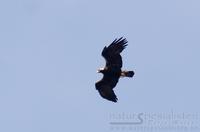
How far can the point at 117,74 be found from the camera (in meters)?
29.6

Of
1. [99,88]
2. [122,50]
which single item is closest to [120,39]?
[122,50]

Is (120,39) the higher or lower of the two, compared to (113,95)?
higher

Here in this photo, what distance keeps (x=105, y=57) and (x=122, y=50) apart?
3.41ft

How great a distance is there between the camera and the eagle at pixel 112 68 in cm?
2939

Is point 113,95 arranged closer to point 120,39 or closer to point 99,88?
point 99,88

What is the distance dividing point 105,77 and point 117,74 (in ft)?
2.81

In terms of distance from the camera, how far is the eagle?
29.4 meters

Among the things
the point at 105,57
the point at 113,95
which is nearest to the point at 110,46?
the point at 105,57

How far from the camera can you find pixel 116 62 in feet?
96.6

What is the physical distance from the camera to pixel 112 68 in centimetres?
2964

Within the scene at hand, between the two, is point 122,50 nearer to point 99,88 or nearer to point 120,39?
point 120,39

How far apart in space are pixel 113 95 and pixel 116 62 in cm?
186

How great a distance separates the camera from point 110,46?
29.5 metres

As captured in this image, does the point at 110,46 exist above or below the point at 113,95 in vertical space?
above
